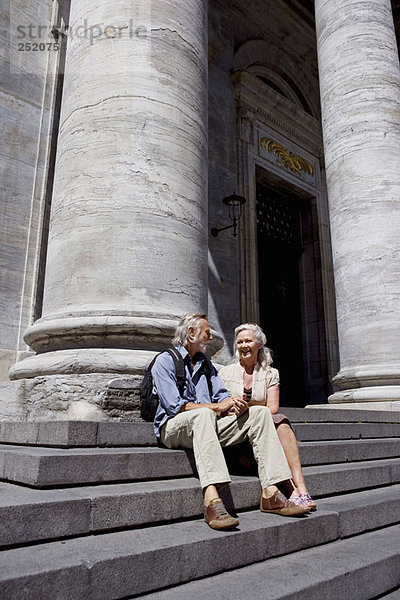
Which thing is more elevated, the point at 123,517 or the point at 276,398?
the point at 276,398

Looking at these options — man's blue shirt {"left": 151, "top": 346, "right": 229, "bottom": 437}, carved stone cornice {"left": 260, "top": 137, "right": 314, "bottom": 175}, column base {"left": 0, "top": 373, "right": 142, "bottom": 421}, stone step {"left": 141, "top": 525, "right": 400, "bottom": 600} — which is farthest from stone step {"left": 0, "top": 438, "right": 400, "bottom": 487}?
carved stone cornice {"left": 260, "top": 137, "right": 314, "bottom": 175}

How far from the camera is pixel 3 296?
7539mm

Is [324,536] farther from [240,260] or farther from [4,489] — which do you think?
[240,260]

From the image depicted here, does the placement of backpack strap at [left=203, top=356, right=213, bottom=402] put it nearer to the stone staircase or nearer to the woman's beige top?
the woman's beige top

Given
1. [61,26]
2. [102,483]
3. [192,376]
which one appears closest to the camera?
[102,483]

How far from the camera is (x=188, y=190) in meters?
5.26

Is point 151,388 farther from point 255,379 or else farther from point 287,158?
point 287,158

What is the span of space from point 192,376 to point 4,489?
5.22 ft

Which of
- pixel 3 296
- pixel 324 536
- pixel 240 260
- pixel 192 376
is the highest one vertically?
pixel 240 260

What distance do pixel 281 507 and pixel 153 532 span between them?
0.93 metres

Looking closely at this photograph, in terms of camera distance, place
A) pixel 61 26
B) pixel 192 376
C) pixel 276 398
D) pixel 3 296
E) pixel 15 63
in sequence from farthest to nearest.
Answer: pixel 61 26 < pixel 15 63 < pixel 3 296 < pixel 276 398 < pixel 192 376

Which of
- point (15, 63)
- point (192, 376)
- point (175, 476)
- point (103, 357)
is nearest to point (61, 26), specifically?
point (15, 63)

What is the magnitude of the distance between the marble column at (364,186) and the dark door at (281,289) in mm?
4567

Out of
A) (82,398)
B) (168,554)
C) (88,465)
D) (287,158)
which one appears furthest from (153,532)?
(287,158)
